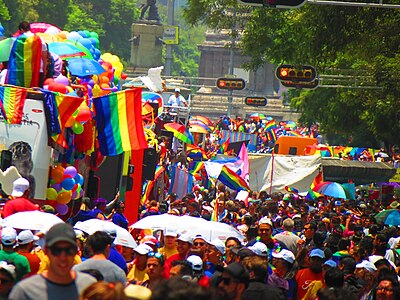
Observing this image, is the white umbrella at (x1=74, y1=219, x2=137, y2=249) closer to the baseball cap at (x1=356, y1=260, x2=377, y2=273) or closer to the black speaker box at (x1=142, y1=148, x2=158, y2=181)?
the baseball cap at (x1=356, y1=260, x2=377, y2=273)

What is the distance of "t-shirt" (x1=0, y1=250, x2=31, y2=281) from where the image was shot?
10882 millimetres

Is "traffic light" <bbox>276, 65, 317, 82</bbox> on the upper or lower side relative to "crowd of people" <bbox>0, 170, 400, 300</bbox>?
lower

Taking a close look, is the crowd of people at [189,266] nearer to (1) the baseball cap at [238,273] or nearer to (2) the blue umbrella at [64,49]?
(1) the baseball cap at [238,273]

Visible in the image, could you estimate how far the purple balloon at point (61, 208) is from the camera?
18188 mm

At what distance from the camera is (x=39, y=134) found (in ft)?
56.9

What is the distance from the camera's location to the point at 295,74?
34438 millimetres

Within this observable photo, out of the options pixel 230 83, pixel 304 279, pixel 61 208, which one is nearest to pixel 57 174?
pixel 61 208

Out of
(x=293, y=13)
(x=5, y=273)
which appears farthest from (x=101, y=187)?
(x=5, y=273)

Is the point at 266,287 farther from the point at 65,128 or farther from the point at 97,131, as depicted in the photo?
the point at 97,131

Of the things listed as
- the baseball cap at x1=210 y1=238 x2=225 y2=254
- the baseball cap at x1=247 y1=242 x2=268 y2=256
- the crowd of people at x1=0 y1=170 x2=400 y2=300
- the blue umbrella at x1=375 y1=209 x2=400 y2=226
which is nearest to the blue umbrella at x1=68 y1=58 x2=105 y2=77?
the crowd of people at x1=0 y1=170 x2=400 y2=300

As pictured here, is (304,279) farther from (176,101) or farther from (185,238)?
(176,101)

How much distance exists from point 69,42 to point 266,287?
36.0ft

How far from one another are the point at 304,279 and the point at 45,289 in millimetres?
5669

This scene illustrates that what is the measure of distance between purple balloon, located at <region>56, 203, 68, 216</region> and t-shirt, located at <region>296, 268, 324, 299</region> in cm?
560
